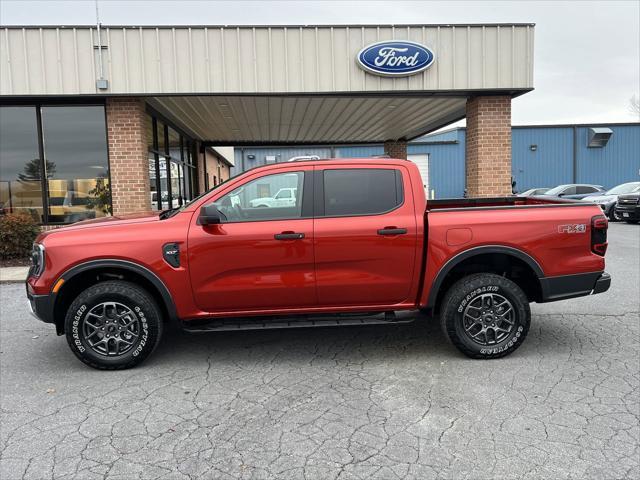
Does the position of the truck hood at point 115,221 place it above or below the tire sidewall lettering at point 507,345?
above

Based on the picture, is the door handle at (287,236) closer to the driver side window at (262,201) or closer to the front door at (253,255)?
the front door at (253,255)

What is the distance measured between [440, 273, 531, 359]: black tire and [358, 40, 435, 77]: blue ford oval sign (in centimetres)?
619

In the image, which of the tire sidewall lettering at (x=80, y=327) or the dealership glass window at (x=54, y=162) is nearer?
the tire sidewall lettering at (x=80, y=327)

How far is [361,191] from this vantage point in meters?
4.54

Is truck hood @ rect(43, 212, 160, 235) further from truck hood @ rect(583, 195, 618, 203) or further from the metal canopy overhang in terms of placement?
truck hood @ rect(583, 195, 618, 203)

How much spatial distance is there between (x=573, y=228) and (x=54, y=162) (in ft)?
33.1

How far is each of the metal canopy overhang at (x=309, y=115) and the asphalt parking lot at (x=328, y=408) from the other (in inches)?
249

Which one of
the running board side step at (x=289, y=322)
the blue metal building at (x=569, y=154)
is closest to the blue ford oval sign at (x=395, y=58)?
A: the running board side step at (x=289, y=322)

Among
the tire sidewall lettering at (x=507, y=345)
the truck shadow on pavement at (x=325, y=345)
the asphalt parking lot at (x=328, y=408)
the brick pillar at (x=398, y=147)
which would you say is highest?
the brick pillar at (x=398, y=147)

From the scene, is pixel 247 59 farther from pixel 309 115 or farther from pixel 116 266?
pixel 116 266

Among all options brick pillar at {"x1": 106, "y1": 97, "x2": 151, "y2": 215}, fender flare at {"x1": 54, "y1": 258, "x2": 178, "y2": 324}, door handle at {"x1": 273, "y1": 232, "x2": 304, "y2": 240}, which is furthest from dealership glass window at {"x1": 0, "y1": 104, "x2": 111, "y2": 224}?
door handle at {"x1": 273, "y1": 232, "x2": 304, "y2": 240}

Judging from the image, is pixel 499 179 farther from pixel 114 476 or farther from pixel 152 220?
pixel 114 476

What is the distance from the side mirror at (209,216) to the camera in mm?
4117

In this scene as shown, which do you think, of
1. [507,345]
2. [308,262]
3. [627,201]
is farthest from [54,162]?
[627,201]
